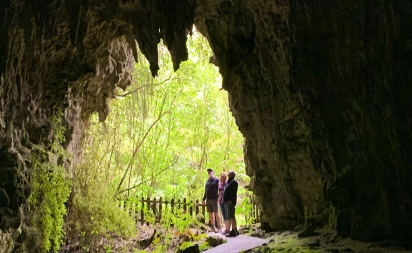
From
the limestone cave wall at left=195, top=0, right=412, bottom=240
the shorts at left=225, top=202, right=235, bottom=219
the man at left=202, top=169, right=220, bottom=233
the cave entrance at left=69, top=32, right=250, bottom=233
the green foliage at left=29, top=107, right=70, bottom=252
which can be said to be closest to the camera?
the limestone cave wall at left=195, top=0, right=412, bottom=240

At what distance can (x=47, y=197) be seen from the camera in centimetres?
704

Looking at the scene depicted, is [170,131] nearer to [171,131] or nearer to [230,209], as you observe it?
[171,131]

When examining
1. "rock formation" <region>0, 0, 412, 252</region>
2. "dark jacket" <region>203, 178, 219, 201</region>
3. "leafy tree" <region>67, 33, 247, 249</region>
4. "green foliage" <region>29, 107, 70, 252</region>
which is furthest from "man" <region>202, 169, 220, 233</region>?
"green foliage" <region>29, 107, 70, 252</region>

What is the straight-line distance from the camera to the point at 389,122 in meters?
5.76

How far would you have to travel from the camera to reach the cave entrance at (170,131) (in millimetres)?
12969

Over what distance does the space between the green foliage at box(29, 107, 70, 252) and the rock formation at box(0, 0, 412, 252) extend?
10.3 inches

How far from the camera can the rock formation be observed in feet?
19.2

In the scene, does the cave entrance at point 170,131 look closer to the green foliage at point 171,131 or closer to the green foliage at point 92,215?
the green foliage at point 171,131

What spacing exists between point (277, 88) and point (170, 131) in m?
7.28

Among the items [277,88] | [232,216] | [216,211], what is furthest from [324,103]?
[216,211]

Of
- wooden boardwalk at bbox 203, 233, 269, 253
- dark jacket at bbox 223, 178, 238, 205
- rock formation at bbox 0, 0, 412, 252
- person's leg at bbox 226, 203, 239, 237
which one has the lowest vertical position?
wooden boardwalk at bbox 203, 233, 269, 253

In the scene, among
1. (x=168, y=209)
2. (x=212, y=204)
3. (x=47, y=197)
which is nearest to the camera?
(x=47, y=197)

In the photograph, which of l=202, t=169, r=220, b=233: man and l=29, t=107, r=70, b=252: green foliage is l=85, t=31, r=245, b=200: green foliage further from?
l=29, t=107, r=70, b=252: green foliage

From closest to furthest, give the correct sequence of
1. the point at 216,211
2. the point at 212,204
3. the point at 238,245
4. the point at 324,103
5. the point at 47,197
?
the point at 324,103
the point at 47,197
the point at 238,245
the point at 212,204
the point at 216,211
